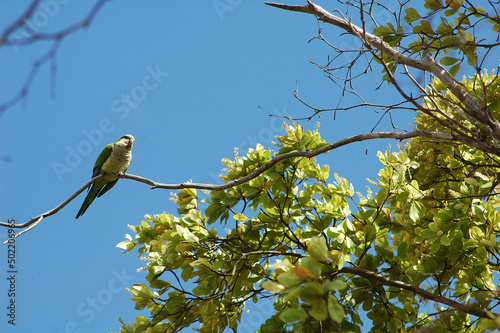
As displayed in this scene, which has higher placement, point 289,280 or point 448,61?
point 448,61

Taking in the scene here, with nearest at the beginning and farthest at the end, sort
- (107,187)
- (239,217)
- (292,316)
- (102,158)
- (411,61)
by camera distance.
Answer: (292,316), (411,61), (239,217), (107,187), (102,158)

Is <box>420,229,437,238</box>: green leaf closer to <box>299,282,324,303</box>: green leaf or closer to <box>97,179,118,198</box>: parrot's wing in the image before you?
<box>299,282,324,303</box>: green leaf

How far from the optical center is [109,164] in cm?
560

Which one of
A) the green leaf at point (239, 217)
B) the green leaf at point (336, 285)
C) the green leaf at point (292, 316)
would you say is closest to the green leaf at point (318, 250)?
the green leaf at point (336, 285)

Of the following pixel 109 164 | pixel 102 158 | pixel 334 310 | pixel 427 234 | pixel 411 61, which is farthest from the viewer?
pixel 102 158

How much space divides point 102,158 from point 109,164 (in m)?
0.31

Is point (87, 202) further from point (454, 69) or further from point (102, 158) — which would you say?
point (454, 69)

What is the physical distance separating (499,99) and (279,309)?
2.40 m

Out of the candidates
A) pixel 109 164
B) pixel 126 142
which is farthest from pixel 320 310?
pixel 126 142

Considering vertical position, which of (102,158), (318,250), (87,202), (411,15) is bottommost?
(318,250)

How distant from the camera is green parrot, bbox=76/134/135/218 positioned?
5.62 m

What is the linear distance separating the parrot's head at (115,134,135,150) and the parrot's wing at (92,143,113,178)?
0.43 feet

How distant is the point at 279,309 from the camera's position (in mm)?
3768

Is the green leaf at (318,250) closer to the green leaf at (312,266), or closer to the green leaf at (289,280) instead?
the green leaf at (312,266)
